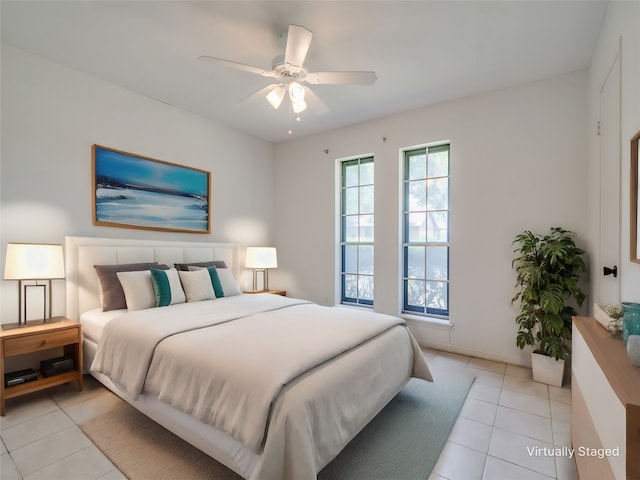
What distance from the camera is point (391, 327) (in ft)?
8.24

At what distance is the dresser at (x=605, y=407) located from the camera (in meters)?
0.82

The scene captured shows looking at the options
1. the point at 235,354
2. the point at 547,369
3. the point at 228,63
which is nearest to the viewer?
the point at 235,354

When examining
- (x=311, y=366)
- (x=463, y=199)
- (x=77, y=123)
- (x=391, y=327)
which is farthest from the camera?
(x=463, y=199)

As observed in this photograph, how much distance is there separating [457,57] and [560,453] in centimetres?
302

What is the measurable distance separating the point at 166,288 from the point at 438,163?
334 centimetres

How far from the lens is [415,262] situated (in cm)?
400

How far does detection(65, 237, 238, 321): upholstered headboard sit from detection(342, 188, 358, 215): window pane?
2240 millimetres

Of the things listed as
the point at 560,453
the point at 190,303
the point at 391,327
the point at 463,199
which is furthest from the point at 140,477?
the point at 463,199

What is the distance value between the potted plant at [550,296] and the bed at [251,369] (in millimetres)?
1179

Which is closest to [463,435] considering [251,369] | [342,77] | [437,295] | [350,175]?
[251,369]

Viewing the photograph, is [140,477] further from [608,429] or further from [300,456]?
[608,429]

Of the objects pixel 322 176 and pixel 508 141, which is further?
pixel 322 176

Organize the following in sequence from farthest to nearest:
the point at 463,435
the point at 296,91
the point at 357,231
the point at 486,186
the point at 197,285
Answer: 1. the point at 357,231
2. the point at 486,186
3. the point at 197,285
4. the point at 296,91
5. the point at 463,435

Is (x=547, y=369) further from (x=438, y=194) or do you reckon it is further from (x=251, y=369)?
(x=251, y=369)
